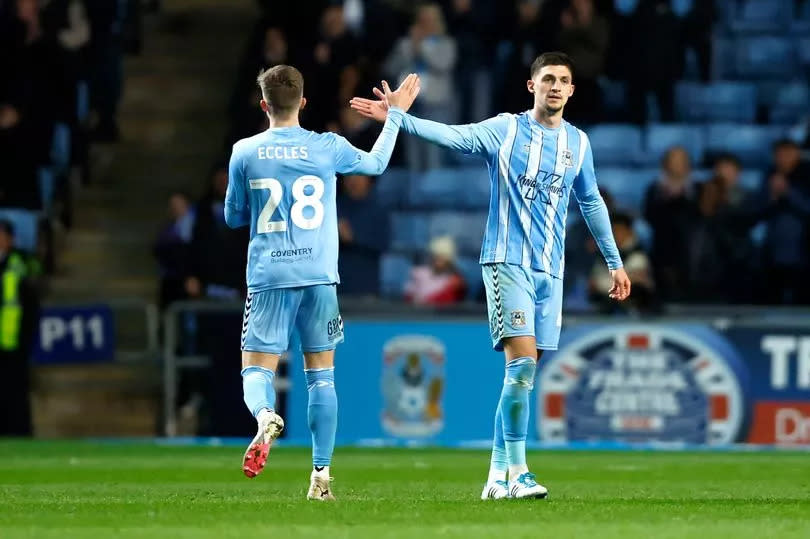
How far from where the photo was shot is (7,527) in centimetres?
809

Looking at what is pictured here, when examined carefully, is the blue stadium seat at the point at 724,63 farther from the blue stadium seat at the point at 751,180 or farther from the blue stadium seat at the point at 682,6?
the blue stadium seat at the point at 751,180

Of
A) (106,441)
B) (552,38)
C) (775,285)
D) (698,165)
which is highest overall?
(552,38)

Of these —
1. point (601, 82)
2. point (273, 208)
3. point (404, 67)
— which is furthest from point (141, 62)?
point (273, 208)

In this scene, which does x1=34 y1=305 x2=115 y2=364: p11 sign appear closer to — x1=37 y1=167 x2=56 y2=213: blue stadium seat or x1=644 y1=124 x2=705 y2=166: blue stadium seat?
x1=37 y1=167 x2=56 y2=213: blue stadium seat

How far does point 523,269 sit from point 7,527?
295 cm

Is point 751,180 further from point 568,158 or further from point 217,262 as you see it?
point 568,158

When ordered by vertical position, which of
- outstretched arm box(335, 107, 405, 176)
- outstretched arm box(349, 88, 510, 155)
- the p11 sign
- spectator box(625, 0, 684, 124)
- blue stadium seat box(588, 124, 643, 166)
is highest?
spectator box(625, 0, 684, 124)

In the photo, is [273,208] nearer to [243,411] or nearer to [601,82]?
[243,411]

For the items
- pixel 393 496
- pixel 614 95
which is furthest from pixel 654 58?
pixel 393 496

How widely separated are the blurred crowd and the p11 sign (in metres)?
0.93

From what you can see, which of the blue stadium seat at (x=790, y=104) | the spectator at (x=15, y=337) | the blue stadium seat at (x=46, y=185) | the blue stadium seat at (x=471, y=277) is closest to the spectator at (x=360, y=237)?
the blue stadium seat at (x=471, y=277)

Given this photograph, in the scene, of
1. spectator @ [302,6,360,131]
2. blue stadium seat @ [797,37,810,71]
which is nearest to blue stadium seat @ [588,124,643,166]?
blue stadium seat @ [797,37,810,71]

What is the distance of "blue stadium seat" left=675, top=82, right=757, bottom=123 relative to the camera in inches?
768

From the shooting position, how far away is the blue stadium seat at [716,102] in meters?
19.5
